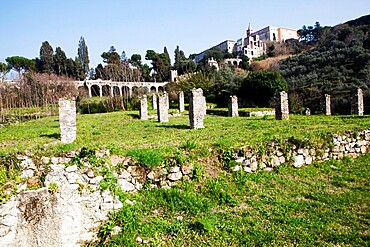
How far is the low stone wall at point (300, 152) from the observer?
7164 millimetres

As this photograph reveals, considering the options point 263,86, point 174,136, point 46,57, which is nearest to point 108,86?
point 46,57

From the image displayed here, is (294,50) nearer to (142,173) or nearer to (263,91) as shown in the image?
(263,91)

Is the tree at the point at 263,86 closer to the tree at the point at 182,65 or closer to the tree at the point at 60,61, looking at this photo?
the tree at the point at 182,65

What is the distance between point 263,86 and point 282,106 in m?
14.2

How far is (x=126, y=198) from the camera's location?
5.80 meters

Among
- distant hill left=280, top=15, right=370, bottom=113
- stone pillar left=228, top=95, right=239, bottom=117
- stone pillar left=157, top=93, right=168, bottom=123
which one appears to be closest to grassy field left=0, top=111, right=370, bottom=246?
stone pillar left=157, top=93, right=168, bottom=123

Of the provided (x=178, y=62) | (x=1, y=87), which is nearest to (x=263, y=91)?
(x=1, y=87)

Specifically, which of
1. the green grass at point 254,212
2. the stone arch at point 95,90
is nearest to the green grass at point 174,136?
the green grass at point 254,212

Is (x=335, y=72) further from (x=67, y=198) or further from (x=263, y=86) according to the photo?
(x=67, y=198)

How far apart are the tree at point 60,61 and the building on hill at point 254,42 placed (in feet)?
169

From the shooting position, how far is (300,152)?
7766 mm

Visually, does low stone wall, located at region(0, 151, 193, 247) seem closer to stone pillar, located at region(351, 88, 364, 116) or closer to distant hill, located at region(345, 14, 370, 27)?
stone pillar, located at region(351, 88, 364, 116)

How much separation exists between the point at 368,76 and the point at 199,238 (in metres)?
27.8

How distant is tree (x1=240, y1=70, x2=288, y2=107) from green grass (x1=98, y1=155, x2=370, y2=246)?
21679 millimetres
